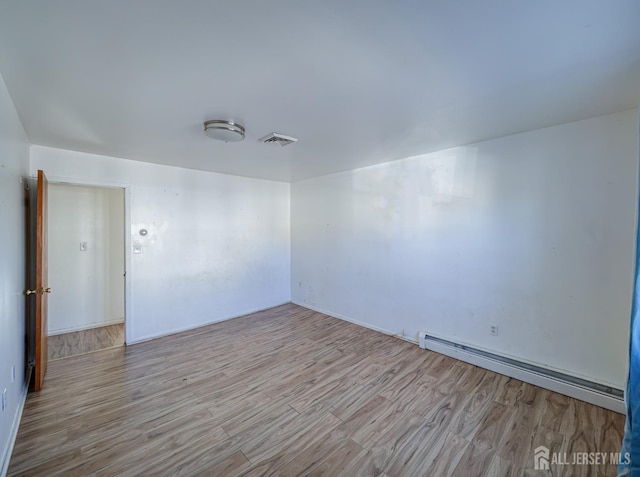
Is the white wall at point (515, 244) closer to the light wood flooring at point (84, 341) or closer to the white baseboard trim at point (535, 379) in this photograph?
the white baseboard trim at point (535, 379)

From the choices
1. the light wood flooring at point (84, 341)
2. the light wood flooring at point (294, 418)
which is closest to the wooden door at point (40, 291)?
the light wood flooring at point (294, 418)

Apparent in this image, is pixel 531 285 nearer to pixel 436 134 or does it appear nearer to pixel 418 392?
pixel 418 392

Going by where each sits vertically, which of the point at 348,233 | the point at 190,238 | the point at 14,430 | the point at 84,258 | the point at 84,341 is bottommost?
the point at 84,341

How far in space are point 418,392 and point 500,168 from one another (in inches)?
96.1

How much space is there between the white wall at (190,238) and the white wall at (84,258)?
4.15 feet

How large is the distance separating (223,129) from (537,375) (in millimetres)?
3729

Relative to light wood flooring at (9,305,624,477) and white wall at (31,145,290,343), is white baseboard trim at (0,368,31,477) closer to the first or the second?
light wood flooring at (9,305,624,477)

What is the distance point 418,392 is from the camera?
245 centimetres

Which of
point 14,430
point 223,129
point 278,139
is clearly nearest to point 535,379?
point 278,139

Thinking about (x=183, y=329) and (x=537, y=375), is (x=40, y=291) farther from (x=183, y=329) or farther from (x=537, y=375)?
(x=537, y=375)

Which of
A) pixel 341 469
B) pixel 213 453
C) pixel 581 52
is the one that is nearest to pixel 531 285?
pixel 581 52

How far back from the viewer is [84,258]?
4.15 m

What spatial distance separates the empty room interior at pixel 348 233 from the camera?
134 cm

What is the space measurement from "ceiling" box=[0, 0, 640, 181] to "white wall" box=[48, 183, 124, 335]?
1.77m
